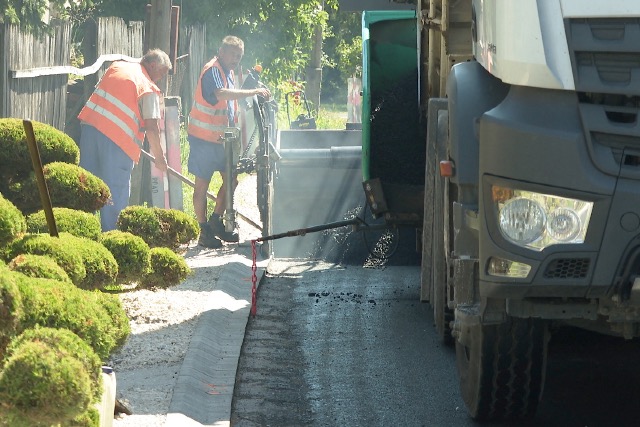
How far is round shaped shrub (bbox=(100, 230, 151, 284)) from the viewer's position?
6.63m

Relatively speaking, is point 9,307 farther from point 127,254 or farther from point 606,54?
point 606,54

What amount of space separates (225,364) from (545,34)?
342 cm

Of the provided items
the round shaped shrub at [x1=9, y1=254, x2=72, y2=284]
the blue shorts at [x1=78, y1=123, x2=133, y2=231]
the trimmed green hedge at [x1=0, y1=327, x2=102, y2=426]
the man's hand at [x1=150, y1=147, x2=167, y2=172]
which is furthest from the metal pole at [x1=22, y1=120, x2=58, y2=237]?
the man's hand at [x1=150, y1=147, x2=167, y2=172]

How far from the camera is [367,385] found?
7320mm

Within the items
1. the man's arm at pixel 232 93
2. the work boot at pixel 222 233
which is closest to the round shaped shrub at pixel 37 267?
the work boot at pixel 222 233

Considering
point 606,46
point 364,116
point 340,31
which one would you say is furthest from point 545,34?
point 340,31

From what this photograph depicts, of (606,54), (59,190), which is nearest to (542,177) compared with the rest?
(606,54)

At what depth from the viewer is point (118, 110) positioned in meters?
11.6

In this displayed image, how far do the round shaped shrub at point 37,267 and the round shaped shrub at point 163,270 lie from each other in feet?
5.14

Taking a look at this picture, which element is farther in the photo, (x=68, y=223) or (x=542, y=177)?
(x=68, y=223)

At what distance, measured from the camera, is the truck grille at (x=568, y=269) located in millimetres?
5063

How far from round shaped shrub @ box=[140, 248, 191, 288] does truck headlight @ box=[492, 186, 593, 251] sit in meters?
2.43

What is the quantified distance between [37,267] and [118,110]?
644cm

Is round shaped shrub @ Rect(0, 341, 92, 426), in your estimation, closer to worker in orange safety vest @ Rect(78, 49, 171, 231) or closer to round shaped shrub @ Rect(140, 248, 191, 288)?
round shaped shrub @ Rect(140, 248, 191, 288)
